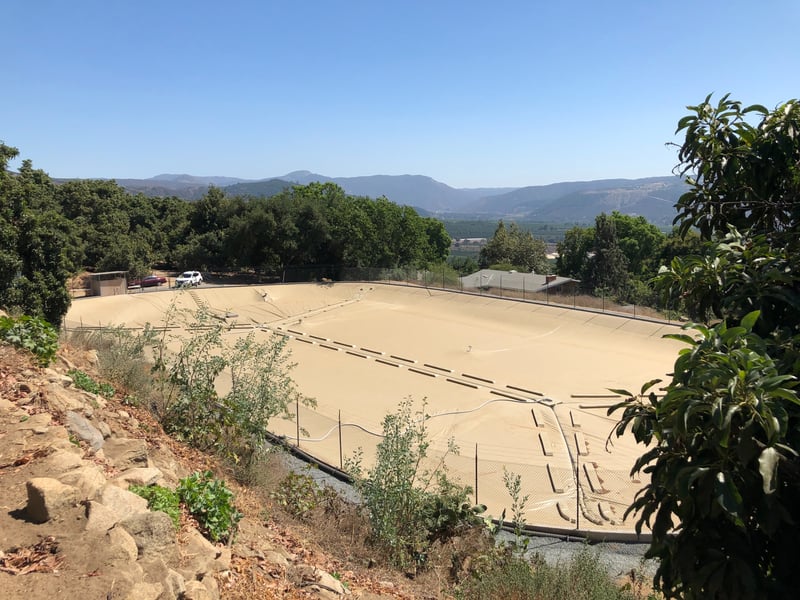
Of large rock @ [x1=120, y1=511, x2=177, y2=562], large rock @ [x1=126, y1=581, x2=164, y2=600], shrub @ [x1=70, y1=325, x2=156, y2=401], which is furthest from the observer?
shrub @ [x1=70, y1=325, x2=156, y2=401]

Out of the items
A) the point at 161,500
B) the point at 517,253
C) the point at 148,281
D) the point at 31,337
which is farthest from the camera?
the point at 517,253

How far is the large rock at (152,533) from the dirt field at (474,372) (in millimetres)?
7631

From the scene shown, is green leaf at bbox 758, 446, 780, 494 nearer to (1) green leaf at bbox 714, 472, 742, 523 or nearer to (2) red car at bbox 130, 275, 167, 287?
(1) green leaf at bbox 714, 472, 742, 523

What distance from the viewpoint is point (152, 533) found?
170 inches

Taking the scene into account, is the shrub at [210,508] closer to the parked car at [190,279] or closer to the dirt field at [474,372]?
the dirt field at [474,372]

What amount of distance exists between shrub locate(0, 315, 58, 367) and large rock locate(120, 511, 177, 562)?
17.7ft

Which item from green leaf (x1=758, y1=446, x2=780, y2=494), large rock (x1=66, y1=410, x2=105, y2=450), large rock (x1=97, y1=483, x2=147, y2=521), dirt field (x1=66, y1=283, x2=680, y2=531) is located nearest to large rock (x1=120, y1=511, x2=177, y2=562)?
large rock (x1=97, y1=483, x2=147, y2=521)

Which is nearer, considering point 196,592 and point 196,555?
point 196,592

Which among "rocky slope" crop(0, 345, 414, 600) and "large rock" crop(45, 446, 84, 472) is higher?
"large rock" crop(45, 446, 84, 472)

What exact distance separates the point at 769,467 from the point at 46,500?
194 inches

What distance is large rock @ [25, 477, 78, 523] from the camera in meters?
4.21

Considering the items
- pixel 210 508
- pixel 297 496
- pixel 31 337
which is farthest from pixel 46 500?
pixel 31 337

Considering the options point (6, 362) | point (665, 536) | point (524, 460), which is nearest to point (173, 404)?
point (6, 362)

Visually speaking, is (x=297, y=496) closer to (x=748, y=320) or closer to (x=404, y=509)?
(x=404, y=509)
